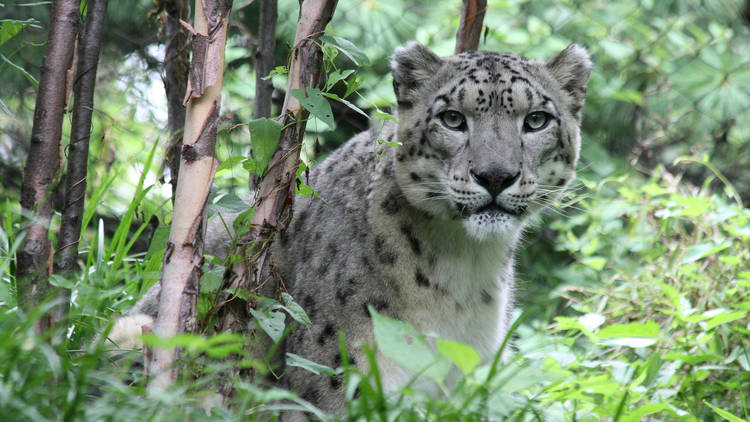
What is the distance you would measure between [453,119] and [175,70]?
106 centimetres

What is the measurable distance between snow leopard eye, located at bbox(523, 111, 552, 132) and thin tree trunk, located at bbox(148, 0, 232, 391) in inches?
48.5

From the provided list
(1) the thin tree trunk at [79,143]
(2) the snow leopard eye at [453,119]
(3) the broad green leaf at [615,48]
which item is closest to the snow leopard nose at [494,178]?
(2) the snow leopard eye at [453,119]

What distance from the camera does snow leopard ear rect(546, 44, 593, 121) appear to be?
2.96 m

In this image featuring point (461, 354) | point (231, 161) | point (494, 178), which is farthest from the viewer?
point (494, 178)

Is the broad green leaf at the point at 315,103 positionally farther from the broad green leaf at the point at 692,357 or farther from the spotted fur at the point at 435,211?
the broad green leaf at the point at 692,357

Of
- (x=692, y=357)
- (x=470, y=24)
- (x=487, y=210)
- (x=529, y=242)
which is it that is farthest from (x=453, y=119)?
(x=529, y=242)

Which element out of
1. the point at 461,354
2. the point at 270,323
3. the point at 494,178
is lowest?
the point at 270,323

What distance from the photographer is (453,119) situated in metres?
2.71

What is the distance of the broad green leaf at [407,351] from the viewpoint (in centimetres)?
143

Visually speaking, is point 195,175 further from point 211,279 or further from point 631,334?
point 631,334

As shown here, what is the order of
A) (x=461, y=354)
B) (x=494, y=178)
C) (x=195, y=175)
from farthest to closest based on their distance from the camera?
(x=494, y=178) < (x=195, y=175) < (x=461, y=354)

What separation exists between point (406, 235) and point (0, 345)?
1.50 m

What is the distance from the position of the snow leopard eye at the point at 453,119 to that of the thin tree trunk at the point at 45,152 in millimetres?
1246

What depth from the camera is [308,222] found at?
9.48 ft
